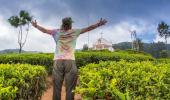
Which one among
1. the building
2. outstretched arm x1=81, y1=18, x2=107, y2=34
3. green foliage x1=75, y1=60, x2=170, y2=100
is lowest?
green foliage x1=75, y1=60, x2=170, y2=100

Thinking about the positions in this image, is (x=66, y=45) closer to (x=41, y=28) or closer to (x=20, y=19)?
(x=41, y=28)

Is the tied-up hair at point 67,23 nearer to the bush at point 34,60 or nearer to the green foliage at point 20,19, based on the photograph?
the bush at point 34,60

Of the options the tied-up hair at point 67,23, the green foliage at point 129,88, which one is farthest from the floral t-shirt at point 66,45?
the green foliage at point 129,88

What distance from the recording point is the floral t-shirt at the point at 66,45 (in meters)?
11.5

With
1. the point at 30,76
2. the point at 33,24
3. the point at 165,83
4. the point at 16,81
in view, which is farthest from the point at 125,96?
the point at 33,24

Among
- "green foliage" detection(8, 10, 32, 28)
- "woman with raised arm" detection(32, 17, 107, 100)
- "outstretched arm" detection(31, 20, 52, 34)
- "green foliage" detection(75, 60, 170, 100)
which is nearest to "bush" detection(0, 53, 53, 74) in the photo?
"outstretched arm" detection(31, 20, 52, 34)

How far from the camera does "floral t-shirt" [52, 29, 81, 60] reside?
1151cm

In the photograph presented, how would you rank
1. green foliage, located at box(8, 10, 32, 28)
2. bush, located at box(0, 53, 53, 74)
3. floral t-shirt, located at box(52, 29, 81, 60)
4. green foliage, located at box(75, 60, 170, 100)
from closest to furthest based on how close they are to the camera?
green foliage, located at box(75, 60, 170, 100), floral t-shirt, located at box(52, 29, 81, 60), bush, located at box(0, 53, 53, 74), green foliage, located at box(8, 10, 32, 28)

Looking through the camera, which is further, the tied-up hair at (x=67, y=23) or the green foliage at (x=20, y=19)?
the green foliage at (x=20, y=19)

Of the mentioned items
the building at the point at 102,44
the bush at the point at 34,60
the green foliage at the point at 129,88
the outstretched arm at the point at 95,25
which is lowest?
the green foliage at the point at 129,88

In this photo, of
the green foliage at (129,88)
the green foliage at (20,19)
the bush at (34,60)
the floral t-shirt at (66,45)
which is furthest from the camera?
the green foliage at (20,19)

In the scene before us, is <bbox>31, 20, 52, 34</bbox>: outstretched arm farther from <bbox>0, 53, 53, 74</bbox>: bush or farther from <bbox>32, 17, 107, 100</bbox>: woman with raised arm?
<bbox>0, 53, 53, 74</bbox>: bush

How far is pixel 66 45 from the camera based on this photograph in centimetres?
1156

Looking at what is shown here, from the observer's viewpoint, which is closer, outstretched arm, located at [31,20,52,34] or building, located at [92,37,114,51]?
outstretched arm, located at [31,20,52,34]
